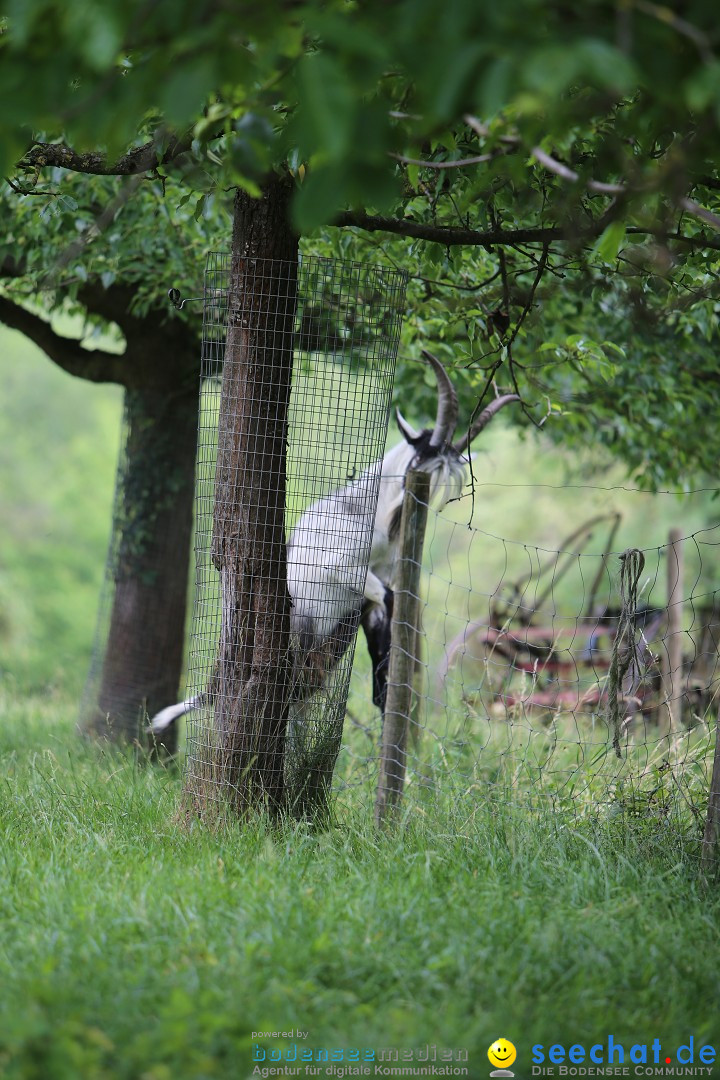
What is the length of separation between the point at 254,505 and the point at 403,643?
3.02ft

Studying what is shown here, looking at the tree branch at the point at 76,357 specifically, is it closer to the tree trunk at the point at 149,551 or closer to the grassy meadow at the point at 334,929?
the tree trunk at the point at 149,551

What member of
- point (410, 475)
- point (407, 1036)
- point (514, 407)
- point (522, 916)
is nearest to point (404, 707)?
point (410, 475)

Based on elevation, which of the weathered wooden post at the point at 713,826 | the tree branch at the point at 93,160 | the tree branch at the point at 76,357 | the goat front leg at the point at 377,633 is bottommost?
the weathered wooden post at the point at 713,826

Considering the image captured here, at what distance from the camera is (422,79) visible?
179cm

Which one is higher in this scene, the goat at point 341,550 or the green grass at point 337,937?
the goat at point 341,550

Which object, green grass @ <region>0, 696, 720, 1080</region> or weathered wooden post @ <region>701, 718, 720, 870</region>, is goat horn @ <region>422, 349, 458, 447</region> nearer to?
green grass @ <region>0, 696, 720, 1080</region>

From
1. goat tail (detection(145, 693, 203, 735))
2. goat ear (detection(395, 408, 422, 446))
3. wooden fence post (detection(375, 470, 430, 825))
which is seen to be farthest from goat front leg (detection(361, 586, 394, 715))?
goat tail (detection(145, 693, 203, 735))

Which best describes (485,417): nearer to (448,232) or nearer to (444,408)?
(444,408)

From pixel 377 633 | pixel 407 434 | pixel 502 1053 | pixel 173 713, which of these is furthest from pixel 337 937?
pixel 407 434

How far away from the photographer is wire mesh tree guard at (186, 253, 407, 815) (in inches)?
151

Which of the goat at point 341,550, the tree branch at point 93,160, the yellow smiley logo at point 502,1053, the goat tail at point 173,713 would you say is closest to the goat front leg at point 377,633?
the goat at point 341,550

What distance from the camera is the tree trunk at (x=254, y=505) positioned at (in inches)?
150

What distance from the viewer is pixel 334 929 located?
110 inches

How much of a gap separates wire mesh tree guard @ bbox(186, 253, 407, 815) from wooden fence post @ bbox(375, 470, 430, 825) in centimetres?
19
